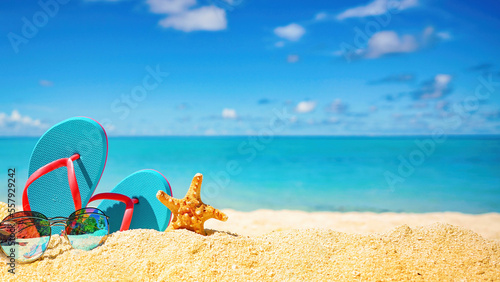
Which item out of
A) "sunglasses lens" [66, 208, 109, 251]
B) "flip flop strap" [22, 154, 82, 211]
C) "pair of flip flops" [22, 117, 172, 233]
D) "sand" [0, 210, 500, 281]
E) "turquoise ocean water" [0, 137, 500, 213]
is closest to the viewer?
"sand" [0, 210, 500, 281]

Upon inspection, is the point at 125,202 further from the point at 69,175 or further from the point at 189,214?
the point at 189,214

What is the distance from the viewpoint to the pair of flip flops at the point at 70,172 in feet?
9.77

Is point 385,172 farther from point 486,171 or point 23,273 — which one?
point 23,273

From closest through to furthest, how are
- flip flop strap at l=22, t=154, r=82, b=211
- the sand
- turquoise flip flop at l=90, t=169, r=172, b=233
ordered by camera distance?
the sand, flip flop strap at l=22, t=154, r=82, b=211, turquoise flip flop at l=90, t=169, r=172, b=233

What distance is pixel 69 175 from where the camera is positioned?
2.88 m

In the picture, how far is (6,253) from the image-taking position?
229cm

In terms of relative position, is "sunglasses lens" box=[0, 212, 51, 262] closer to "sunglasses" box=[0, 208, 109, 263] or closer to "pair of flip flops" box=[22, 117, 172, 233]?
"sunglasses" box=[0, 208, 109, 263]

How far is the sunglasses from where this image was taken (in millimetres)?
2264

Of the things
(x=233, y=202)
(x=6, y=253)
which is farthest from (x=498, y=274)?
(x=233, y=202)

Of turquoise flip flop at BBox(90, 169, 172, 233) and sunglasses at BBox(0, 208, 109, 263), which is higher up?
turquoise flip flop at BBox(90, 169, 172, 233)

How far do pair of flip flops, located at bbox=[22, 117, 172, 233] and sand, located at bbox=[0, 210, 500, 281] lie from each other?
477 mm

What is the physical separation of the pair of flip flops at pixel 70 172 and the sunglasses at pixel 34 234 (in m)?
0.47

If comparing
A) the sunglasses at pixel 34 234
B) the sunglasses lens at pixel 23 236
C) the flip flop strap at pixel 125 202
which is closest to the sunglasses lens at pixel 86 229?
the sunglasses at pixel 34 234

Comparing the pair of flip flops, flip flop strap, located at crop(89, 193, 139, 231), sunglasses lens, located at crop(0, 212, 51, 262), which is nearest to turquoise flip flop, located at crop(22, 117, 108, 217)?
the pair of flip flops
